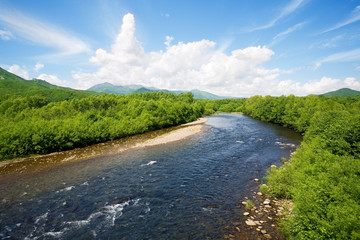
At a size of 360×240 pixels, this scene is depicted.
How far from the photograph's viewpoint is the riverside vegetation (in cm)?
869

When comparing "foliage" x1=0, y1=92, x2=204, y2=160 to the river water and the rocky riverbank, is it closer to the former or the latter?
the river water

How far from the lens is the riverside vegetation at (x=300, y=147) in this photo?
28.5 ft

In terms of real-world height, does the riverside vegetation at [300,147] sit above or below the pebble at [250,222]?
above

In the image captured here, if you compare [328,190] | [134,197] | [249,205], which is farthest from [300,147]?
[134,197]

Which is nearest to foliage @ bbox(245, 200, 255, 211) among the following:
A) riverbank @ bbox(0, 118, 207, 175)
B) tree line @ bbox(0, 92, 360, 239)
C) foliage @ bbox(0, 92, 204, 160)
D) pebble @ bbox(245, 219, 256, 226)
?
pebble @ bbox(245, 219, 256, 226)

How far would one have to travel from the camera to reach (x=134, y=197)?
1667 cm

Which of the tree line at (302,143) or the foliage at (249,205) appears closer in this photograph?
the tree line at (302,143)

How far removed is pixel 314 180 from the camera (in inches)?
430

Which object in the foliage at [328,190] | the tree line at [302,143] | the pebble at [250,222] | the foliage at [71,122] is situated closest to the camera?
the foliage at [328,190]

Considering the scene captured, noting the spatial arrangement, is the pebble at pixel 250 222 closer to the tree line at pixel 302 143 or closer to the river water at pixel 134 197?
the river water at pixel 134 197

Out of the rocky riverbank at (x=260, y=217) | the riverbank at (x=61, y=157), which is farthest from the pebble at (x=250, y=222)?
the riverbank at (x=61, y=157)

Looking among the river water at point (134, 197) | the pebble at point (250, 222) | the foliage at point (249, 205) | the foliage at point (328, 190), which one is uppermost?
the foliage at point (328, 190)

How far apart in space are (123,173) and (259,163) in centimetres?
1967

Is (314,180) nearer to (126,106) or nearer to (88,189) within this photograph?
(88,189)
